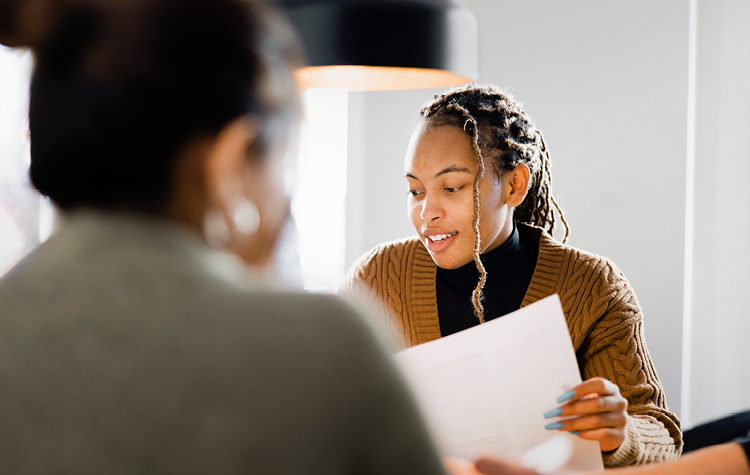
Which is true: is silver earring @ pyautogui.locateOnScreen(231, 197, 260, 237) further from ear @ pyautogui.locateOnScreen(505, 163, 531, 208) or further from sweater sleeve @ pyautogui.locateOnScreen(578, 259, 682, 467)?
ear @ pyautogui.locateOnScreen(505, 163, 531, 208)

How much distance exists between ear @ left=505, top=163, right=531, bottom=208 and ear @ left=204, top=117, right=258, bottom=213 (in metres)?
1.09

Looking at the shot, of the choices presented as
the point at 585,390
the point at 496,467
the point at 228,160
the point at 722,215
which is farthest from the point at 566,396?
the point at 722,215

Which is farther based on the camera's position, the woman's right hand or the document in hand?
the document in hand

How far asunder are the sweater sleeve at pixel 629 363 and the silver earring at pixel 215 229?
0.87m

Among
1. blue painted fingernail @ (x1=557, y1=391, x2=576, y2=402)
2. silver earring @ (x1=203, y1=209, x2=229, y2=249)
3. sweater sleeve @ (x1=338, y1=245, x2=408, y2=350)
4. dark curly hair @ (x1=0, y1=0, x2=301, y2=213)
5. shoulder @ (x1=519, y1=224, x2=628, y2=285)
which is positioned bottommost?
blue painted fingernail @ (x1=557, y1=391, x2=576, y2=402)

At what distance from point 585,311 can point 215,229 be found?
106cm

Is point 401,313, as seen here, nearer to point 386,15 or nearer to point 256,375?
point 386,15

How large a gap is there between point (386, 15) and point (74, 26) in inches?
18.0

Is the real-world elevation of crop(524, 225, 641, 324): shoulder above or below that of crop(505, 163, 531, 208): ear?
below

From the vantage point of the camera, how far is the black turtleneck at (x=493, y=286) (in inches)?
54.0

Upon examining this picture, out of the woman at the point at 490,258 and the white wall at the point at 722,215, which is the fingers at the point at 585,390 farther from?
the white wall at the point at 722,215

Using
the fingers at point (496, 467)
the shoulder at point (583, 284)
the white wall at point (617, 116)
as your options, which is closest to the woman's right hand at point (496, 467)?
the fingers at point (496, 467)

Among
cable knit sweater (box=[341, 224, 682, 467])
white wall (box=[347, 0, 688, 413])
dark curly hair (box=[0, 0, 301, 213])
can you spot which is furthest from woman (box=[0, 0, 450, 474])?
white wall (box=[347, 0, 688, 413])

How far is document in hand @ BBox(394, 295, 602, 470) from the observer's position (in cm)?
91
